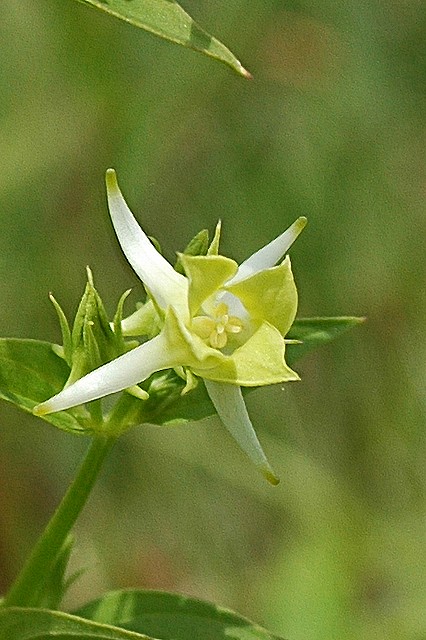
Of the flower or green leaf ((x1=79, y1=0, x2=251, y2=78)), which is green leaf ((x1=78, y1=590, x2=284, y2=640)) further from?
green leaf ((x1=79, y1=0, x2=251, y2=78))

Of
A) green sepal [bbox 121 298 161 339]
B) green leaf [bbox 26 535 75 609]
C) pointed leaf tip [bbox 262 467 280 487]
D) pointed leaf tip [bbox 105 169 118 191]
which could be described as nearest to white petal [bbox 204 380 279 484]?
pointed leaf tip [bbox 262 467 280 487]

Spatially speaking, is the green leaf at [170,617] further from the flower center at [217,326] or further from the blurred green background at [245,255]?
the blurred green background at [245,255]

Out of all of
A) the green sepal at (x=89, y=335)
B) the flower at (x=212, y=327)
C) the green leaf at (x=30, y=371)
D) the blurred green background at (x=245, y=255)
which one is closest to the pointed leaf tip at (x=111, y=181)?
the flower at (x=212, y=327)

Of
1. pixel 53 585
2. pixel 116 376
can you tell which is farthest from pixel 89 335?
pixel 53 585

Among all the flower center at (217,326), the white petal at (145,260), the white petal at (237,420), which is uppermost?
the white petal at (145,260)

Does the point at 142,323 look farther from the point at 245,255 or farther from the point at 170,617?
the point at 245,255

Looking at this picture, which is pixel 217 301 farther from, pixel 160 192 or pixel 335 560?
pixel 160 192

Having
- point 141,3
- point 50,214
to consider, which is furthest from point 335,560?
point 141,3
